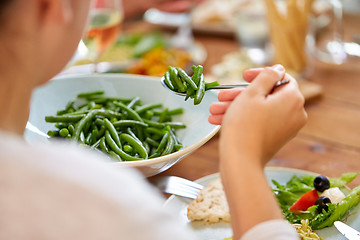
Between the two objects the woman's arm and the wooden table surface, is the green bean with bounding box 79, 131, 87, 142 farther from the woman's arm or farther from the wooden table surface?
the woman's arm

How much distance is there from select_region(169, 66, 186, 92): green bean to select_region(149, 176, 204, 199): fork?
9.5 inches

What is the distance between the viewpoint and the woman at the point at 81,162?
0.58 metres

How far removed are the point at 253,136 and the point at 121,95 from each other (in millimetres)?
713

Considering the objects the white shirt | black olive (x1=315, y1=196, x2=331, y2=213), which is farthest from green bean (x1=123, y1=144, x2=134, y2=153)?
the white shirt

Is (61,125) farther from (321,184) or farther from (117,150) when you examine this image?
(321,184)

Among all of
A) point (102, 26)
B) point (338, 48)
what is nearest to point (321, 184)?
point (102, 26)

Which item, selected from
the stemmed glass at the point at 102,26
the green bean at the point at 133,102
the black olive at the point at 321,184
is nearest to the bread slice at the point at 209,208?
the black olive at the point at 321,184

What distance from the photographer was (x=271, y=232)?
0.78 metres

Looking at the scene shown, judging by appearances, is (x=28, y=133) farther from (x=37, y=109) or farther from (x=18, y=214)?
(x=18, y=214)

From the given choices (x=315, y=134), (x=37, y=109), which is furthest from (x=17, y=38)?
(x=315, y=134)

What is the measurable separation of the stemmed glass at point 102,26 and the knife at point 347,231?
4.20 feet

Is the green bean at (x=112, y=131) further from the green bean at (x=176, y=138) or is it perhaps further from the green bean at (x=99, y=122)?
the green bean at (x=176, y=138)

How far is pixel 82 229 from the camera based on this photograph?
0.58 m

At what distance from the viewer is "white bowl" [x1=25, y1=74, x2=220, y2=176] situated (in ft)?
4.10
